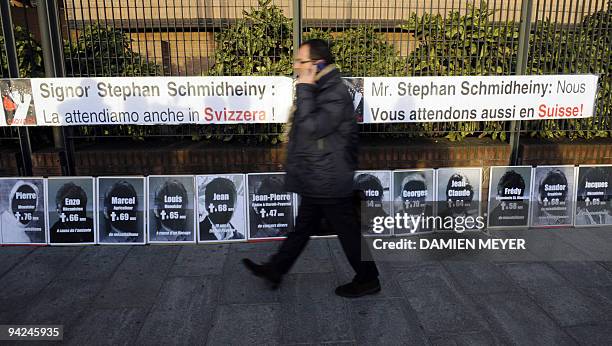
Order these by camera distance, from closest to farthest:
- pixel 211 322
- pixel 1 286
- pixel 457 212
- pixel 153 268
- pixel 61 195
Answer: pixel 211 322
pixel 1 286
pixel 153 268
pixel 61 195
pixel 457 212

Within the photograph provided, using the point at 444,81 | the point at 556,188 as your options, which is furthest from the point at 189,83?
the point at 556,188

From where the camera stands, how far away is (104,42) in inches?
202

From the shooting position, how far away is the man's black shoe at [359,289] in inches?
141

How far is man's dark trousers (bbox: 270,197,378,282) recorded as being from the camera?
3380 mm

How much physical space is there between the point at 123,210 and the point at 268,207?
5.14ft

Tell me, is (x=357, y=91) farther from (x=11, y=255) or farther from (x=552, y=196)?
(x=11, y=255)

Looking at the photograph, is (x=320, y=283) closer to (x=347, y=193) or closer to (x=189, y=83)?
(x=347, y=193)

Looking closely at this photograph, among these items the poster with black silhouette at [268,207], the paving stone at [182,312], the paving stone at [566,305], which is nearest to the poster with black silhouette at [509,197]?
the paving stone at [566,305]

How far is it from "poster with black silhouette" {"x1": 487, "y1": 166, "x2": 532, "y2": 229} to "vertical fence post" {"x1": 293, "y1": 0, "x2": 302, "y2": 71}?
2687 millimetres

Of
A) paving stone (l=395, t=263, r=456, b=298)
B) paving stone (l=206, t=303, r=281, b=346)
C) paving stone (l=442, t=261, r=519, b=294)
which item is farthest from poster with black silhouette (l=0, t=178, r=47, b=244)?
paving stone (l=442, t=261, r=519, b=294)

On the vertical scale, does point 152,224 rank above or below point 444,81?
below

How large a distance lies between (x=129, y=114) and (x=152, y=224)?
48.1 inches

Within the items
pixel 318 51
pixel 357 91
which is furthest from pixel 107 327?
pixel 357 91

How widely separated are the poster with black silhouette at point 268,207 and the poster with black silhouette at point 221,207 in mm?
99
